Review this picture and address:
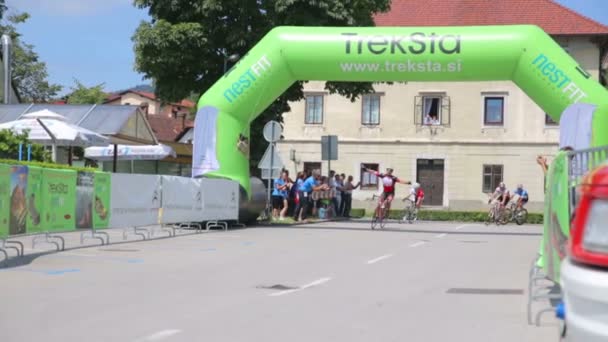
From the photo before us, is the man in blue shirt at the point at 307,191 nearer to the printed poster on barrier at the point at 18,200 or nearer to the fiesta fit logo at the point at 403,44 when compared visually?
the fiesta fit logo at the point at 403,44

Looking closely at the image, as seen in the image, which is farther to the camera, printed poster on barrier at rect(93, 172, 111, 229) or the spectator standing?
the spectator standing

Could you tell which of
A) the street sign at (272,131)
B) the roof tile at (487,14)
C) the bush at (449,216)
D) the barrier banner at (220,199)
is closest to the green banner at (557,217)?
the barrier banner at (220,199)

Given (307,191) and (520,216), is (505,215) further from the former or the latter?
(307,191)

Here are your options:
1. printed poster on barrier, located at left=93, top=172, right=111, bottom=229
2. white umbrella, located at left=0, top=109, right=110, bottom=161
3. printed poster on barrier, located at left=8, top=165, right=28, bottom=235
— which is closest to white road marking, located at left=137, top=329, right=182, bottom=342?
printed poster on barrier, located at left=8, top=165, right=28, bottom=235

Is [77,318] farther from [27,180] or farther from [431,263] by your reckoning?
[431,263]

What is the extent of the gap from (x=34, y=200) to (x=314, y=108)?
37.2 m

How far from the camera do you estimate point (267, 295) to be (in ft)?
31.6

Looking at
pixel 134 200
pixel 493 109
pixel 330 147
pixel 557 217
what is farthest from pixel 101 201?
pixel 493 109

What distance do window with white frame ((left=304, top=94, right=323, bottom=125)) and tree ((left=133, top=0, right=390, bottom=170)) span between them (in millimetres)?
19242

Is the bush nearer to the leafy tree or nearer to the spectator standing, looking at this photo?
the spectator standing

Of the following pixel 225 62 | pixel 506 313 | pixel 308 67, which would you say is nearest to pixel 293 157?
pixel 225 62

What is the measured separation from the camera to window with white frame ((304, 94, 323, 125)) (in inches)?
1980

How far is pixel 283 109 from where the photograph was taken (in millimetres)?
30594

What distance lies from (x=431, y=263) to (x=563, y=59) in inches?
330
